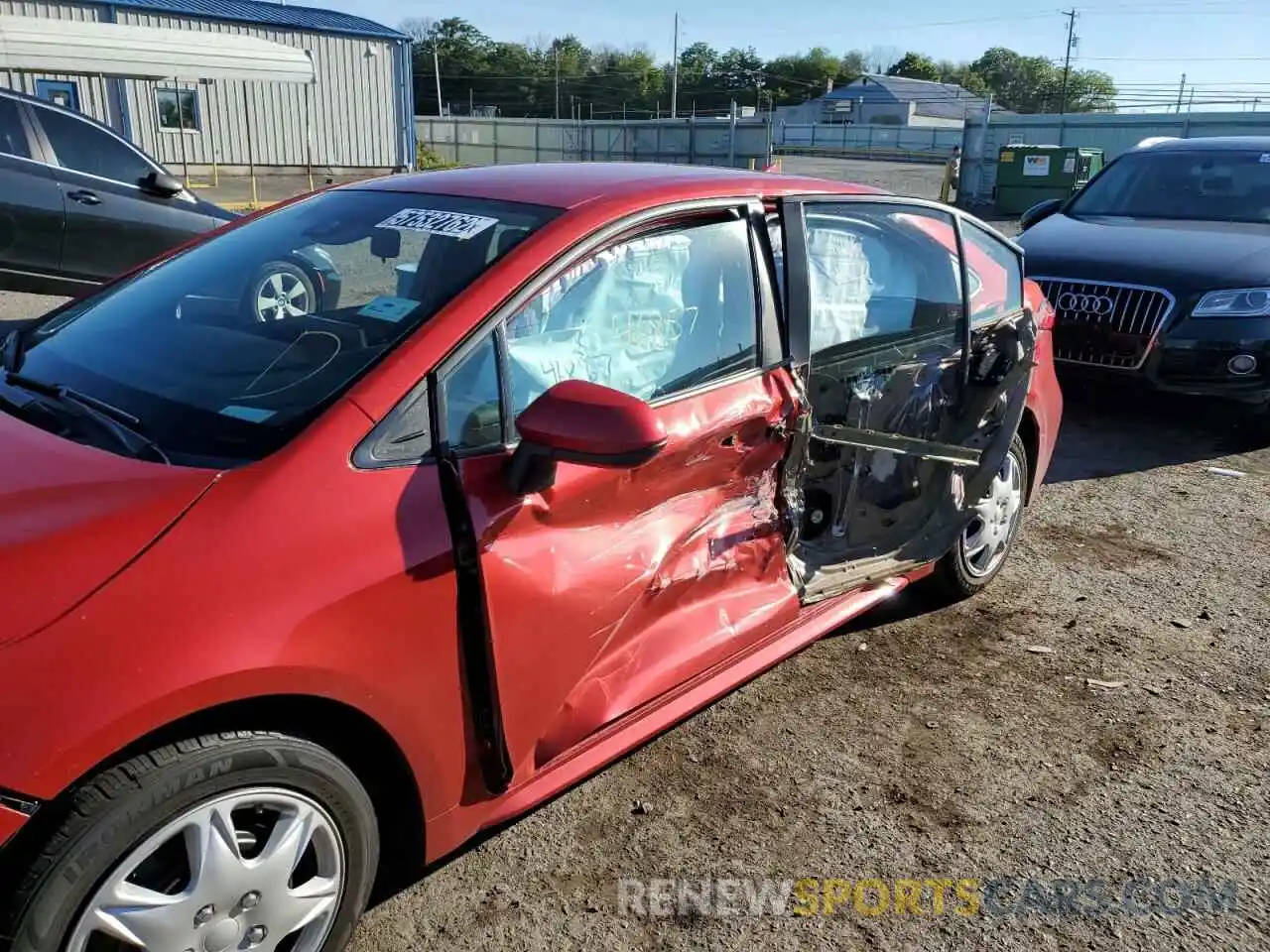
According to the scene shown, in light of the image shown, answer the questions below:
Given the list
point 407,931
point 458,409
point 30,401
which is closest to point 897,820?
point 407,931

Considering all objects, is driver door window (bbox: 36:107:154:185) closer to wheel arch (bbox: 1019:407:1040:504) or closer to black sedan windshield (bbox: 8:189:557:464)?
black sedan windshield (bbox: 8:189:557:464)

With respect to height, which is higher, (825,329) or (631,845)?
(825,329)

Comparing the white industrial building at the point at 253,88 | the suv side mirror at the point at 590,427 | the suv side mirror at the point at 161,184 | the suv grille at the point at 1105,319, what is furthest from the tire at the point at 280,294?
the white industrial building at the point at 253,88

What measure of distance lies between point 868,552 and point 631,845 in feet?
4.45

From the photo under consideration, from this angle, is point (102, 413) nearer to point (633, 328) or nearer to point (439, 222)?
point (439, 222)

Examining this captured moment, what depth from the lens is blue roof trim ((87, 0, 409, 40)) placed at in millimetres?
23172

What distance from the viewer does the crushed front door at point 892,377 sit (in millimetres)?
3205

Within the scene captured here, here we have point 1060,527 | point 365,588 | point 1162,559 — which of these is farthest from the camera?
point 1060,527

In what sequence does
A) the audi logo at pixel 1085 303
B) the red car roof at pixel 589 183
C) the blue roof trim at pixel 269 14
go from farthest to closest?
the blue roof trim at pixel 269 14, the audi logo at pixel 1085 303, the red car roof at pixel 589 183

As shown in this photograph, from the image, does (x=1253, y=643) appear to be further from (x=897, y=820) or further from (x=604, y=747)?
(x=604, y=747)

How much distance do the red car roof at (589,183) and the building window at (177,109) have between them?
24107mm

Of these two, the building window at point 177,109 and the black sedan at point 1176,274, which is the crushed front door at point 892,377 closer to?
the black sedan at point 1176,274

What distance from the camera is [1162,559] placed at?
4.70m

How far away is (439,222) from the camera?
2689mm
